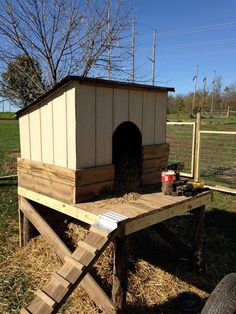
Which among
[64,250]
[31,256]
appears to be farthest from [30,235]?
[64,250]

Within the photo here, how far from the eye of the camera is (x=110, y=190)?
285 cm

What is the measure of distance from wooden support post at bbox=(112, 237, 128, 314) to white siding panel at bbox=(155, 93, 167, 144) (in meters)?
1.43

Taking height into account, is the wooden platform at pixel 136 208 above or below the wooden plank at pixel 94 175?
below

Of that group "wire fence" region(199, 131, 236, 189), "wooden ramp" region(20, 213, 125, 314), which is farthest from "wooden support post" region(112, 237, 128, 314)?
"wire fence" region(199, 131, 236, 189)

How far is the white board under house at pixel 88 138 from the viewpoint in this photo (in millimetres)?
2574

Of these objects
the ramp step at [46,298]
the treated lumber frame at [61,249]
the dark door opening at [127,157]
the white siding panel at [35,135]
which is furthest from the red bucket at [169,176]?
the ramp step at [46,298]

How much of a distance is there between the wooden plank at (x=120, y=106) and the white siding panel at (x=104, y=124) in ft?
0.17

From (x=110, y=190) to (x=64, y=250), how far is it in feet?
2.52

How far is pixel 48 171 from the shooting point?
2.88 m

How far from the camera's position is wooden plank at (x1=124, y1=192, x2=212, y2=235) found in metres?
2.26

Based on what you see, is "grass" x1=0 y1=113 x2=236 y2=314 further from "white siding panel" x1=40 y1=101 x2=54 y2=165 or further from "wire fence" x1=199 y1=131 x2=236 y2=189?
"wire fence" x1=199 y1=131 x2=236 y2=189

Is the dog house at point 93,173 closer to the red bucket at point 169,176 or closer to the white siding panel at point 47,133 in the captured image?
the white siding panel at point 47,133

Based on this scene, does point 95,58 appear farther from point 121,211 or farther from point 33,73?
point 121,211

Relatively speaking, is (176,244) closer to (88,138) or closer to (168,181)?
(168,181)
